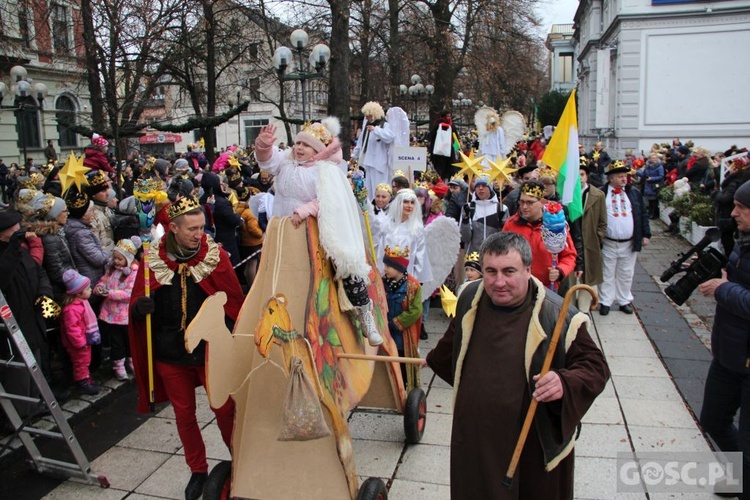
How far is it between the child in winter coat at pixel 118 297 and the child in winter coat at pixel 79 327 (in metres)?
0.26

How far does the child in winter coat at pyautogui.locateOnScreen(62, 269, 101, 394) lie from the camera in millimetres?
5555

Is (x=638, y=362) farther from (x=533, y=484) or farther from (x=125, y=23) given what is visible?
(x=125, y=23)

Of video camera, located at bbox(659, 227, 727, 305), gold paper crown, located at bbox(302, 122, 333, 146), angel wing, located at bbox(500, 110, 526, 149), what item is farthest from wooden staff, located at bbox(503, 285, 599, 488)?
angel wing, located at bbox(500, 110, 526, 149)

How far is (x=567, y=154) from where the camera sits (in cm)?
684

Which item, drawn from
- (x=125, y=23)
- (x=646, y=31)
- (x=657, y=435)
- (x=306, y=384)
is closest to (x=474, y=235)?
(x=657, y=435)

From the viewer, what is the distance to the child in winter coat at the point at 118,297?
605cm

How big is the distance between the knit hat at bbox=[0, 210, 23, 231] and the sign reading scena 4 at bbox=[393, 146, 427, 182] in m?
7.12

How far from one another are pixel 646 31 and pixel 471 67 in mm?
8364

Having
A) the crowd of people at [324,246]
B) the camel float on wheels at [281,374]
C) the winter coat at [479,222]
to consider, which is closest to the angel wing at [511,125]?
the crowd of people at [324,246]

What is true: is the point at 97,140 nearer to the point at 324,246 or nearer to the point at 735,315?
the point at 324,246

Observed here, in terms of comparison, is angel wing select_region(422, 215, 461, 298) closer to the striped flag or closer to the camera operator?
the striped flag
